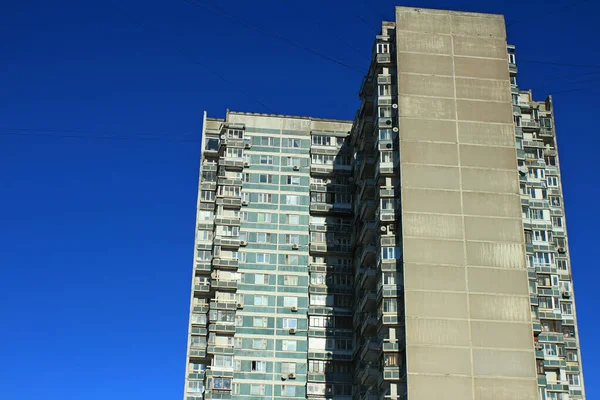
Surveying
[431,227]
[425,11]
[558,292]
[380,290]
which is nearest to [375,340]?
[380,290]

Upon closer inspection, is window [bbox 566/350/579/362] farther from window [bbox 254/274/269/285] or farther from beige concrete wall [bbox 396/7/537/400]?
window [bbox 254/274/269/285]

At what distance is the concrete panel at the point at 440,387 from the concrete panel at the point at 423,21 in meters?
31.9

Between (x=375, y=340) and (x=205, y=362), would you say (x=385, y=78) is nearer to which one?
(x=375, y=340)

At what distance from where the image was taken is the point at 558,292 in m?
82.8

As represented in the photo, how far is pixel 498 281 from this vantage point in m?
73.3

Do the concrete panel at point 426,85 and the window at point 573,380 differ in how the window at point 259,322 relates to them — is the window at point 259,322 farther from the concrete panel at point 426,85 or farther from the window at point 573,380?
the window at point 573,380

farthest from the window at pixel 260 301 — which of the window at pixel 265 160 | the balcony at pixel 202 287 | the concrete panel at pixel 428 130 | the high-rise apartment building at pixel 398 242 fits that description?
the concrete panel at pixel 428 130

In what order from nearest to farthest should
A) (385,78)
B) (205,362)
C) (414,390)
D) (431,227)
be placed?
(414,390), (431,227), (385,78), (205,362)

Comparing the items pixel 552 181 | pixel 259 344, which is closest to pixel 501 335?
pixel 552 181

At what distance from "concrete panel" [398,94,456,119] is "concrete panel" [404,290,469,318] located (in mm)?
16352

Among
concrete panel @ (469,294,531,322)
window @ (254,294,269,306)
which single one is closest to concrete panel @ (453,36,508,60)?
concrete panel @ (469,294,531,322)

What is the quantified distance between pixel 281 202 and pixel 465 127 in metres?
23.4

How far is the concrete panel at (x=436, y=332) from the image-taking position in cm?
7025

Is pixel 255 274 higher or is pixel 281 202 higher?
pixel 281 202
